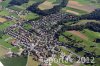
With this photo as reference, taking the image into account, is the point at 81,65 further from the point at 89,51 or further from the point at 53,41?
the point at 53,41

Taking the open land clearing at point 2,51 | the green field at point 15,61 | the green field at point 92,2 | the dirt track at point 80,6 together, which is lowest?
the green field at point 15,61

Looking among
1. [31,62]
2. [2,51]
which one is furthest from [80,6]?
[31,62]

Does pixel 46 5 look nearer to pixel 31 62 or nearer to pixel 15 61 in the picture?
pixel 15 61

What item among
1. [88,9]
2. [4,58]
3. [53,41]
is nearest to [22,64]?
[4,58]

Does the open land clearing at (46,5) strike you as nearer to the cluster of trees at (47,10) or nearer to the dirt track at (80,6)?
the cluster of trees at (47,10)

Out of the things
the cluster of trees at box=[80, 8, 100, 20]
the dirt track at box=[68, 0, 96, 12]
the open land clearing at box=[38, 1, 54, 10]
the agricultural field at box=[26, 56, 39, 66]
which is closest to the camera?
the agricultural field at box=[26, 56, 39, 66]

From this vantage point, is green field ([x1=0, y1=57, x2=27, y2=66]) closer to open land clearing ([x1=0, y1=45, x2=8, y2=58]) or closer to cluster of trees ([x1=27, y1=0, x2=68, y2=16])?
open land clearing ([x1=0, y1=45, x2=8, y2=58])

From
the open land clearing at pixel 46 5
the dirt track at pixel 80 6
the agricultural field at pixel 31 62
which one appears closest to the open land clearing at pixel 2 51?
the agricultural field at pixel 31 62

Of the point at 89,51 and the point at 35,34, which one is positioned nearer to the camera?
the point at 89,51

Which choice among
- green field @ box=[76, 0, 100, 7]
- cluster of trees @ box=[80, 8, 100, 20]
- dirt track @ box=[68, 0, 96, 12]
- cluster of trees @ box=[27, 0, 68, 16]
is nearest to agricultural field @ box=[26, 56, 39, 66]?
cluster of trees @ box=[80, 8, 100, 20]

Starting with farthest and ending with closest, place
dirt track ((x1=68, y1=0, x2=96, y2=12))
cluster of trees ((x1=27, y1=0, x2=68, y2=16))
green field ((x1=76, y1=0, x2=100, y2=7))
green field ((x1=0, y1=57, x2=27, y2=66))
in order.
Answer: green field ((x1=76, y1=0, x2=100, y2=7)) < cluster of trees ((x1=27, y1=0, x2=68, y2=16)) < dirt track ((x1=68, y1=0, x2=96, y2=12)) < green field ((x1=0, y1=57, x2=27, y2=66))

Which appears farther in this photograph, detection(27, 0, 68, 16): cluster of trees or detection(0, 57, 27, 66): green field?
detection(27, 0, 68, 16): cluster of trees
